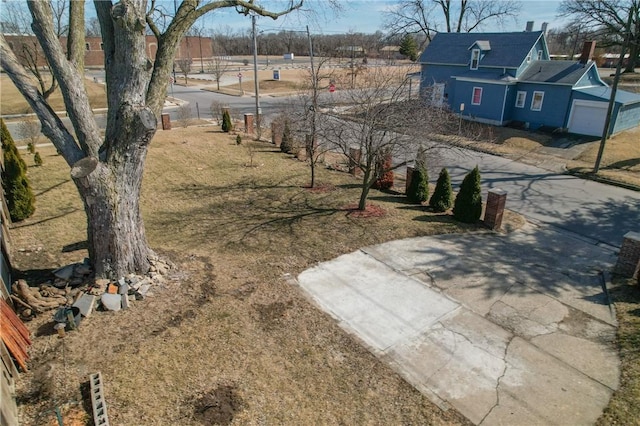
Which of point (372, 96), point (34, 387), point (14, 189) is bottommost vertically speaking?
point (34, 387)

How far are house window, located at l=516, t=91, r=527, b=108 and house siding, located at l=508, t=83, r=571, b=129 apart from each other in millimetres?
178

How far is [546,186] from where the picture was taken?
1580 cm

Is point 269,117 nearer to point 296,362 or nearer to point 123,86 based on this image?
point 123,86

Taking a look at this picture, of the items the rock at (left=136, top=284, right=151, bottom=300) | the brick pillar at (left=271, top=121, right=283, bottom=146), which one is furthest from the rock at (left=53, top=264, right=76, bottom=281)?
the brick pillar at (left=271, top=121, right=283, bottom=146)

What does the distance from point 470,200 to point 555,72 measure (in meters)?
17.4

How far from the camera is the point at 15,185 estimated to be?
9.55 meters

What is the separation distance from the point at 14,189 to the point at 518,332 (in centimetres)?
1165

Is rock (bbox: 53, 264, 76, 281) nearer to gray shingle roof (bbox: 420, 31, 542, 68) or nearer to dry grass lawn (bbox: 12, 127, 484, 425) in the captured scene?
dry grass lawn (bbox: 12, 127, 484, 425)

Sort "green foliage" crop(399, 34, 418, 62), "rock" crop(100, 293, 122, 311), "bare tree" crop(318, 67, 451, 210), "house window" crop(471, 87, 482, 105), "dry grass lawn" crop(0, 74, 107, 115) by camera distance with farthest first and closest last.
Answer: "green foliage" crop(399, 34, 418, 62)
"dry grass lawn" crop(0, 74, 107, 115)
"house window" crop(471, 87, 482, 105)
"bare tree" crop(318, 67, 451, 210)
"rock" crop(100, 293, 122, 311)

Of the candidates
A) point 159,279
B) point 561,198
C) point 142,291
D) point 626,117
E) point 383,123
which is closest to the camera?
point 142,291

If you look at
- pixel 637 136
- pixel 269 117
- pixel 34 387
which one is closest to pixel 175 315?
pixel 34 387

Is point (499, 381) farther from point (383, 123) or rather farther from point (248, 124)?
point (248, 124)

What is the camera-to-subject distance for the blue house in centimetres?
2211

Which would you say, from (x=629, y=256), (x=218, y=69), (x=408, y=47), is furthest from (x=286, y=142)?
(x=408, y=47)
